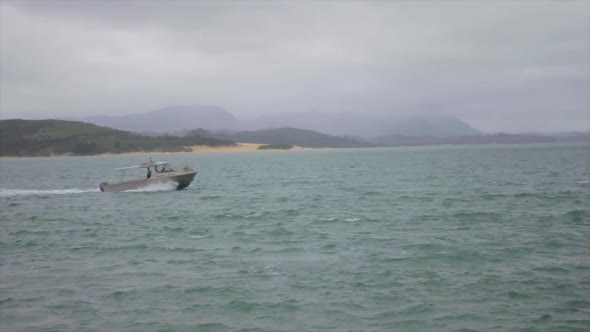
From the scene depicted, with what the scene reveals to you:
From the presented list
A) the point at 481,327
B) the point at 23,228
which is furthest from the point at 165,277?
the point at 23,228

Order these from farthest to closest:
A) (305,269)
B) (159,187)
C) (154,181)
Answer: (159,187)
(154,181)
(305,269)

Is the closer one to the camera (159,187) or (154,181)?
(154,181)

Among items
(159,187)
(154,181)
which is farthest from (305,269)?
(159,187)

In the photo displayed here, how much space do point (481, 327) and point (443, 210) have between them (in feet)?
62.6

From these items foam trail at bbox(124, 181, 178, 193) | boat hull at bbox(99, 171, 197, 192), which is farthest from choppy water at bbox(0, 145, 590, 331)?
foam trail at bbox(124, 181, 178, 193)

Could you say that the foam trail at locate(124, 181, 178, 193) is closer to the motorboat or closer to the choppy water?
the motorboat

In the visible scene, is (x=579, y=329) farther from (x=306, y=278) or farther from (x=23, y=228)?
(x=23, y=228)

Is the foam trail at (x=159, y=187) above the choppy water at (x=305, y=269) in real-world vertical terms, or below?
above

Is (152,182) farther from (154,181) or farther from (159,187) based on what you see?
(159,187)

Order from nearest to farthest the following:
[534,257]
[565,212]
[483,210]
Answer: [534,257] < [565,212] < [483,210]

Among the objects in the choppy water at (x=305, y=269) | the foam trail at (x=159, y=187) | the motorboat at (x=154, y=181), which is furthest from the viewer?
the foam trail at (x=159, y=187)

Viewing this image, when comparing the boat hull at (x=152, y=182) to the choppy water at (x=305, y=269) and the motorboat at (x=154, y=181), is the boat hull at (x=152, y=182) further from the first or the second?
the choppy water at (x=305, y=269)

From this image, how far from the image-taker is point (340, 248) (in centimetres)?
1986

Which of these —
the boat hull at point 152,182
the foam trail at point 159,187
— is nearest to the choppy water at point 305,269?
the boat hull at point 152,182
